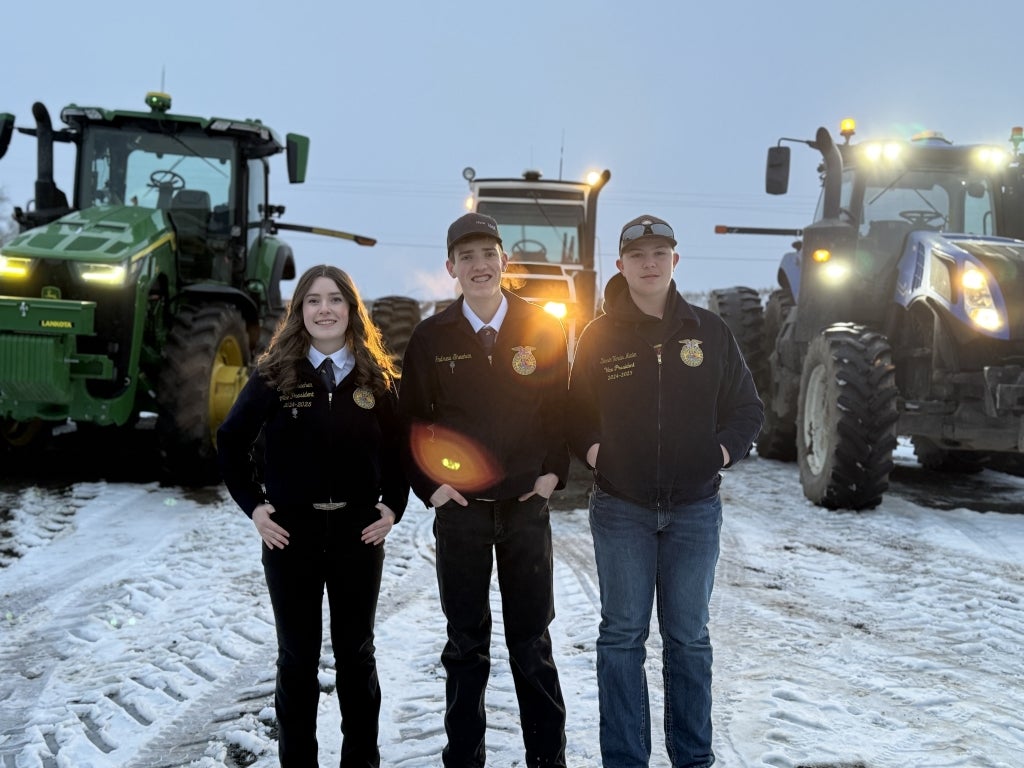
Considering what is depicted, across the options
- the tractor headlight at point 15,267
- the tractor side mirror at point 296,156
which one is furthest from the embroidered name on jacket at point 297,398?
the tractor side mirror at point 296,156

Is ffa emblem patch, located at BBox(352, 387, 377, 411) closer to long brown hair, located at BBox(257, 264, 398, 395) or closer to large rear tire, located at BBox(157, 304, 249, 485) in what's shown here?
Result: long brown hair, located at BBox(257, 264, 398, 395)

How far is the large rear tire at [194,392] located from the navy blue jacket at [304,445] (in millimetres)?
4419

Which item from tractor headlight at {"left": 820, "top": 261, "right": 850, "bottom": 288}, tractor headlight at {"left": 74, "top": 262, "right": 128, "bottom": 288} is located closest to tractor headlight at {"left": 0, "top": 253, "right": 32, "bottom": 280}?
tractor headlight at {"left": 74, "top": 262, "right": 128, "bottom": 288}

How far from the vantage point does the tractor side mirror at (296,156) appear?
27.0 ft

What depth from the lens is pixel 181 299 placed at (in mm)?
7836

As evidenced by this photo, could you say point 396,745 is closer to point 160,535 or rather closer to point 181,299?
point 160,535

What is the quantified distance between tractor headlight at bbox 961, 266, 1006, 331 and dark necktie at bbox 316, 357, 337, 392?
5.31m

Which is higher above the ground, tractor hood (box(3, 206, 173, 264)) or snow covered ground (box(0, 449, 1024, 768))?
tractor hood (box(3, 206, 173, 264))

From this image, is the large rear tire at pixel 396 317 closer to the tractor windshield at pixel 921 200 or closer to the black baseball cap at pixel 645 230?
the tractor windshield at pixel 921 200

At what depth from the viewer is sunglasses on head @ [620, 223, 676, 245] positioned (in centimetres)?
276

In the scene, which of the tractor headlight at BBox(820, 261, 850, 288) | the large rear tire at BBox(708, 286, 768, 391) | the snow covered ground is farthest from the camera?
the large rear tire at BBox(708, 286, 768, 391)

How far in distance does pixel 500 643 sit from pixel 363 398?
1.75 metres

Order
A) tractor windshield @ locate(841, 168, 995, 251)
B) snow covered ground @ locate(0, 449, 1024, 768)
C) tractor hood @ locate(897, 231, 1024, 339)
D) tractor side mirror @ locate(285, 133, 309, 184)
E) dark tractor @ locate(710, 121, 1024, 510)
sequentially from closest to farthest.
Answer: snow covered ground @ locate(0, 449, 1024, 768) → tractor hood @ locate(897, 231, 1024, 339) → dark tractor @ locate(710, 121, 1024, 510) → tractor windshield @ locate(841, 168, 995, 251) → tractor side mirror @ locate(285, 133, 309, 184)

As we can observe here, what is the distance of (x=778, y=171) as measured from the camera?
7445mm
